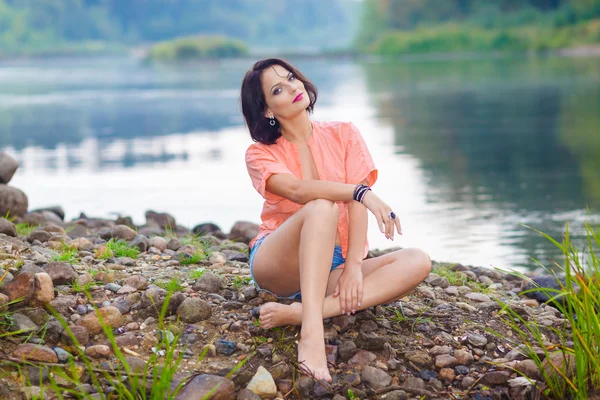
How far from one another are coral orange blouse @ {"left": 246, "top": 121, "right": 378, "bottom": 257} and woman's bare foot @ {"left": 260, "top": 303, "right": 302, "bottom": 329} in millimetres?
454

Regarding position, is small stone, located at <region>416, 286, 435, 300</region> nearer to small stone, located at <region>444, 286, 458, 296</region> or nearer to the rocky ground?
the rocky ground

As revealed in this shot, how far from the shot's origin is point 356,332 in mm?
3512

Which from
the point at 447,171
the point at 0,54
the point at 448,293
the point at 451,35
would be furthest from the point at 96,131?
the point at 0,54

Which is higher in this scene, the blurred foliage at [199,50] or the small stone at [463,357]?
the blurred foliage at [199,50]

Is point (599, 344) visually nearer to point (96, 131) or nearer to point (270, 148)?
point (270, 148)

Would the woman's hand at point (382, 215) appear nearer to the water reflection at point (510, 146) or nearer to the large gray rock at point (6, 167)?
the water reflection at point (510, 146)

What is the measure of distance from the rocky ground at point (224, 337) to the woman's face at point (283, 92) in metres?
0.86

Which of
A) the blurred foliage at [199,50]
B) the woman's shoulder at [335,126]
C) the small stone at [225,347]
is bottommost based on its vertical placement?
Answer: the small stone at [225,347]

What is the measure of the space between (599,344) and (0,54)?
6824 cm

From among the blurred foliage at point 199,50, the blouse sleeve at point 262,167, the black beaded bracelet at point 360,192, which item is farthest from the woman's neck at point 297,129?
the blurred foliage at point 199,50

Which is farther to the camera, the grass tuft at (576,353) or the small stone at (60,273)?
the small stone at (60,273)

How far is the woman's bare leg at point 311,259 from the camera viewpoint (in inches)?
126

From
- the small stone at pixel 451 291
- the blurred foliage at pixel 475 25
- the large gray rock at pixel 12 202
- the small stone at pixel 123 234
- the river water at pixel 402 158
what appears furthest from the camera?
the blurred foliage at pixel 475 25

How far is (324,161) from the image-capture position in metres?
3.74
